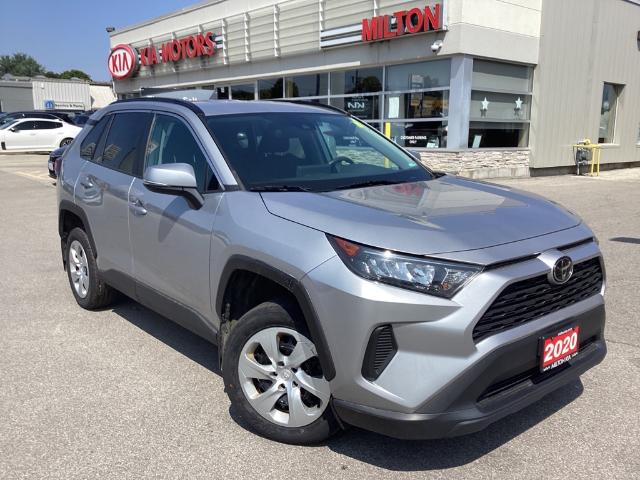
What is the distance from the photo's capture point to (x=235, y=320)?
3254 mm

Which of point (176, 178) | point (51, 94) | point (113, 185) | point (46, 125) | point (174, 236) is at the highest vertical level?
point (51, 94)

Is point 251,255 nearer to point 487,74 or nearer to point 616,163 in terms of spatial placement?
point 487,74

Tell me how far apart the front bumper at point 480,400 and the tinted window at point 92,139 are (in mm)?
3292

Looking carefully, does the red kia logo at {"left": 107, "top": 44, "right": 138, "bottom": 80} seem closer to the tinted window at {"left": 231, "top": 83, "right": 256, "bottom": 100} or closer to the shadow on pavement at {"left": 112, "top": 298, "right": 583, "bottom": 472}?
the tinted window at {"left": 231, "top": 83, "right": 256, "bottom": 100}

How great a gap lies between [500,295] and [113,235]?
9.50 ft

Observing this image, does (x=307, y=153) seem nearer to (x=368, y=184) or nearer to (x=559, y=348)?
(x=368, y=184)

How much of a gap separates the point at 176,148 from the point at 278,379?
1742 mm

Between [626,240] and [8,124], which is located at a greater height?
[8,124]

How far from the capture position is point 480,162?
51.6ft

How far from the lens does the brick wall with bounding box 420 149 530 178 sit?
1521 cm

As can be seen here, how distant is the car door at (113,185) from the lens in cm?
412

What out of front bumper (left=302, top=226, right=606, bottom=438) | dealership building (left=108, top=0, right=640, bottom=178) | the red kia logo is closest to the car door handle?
front bumper (left=302, top=226, right=606, bottom=438)

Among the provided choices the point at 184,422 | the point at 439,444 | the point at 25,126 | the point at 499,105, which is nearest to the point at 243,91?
the point at 25,126

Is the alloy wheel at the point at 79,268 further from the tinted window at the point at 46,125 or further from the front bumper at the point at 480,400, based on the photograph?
the tinted window at the point at 46,125
